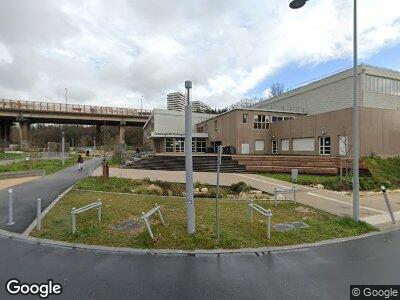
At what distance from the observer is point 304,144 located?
3428cm

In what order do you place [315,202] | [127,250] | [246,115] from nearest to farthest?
[127,250]
[315,202]
[246,115]

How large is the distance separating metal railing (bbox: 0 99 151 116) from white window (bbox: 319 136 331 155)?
53.1 metres

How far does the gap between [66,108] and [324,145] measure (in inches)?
2359

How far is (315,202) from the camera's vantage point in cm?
1327

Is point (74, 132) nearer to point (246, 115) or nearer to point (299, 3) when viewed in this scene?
point (246, 115)

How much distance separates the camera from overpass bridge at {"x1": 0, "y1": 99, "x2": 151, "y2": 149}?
66000 mm

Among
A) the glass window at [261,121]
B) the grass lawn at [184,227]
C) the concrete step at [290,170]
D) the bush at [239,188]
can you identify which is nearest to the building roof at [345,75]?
the glass window at [261,121]

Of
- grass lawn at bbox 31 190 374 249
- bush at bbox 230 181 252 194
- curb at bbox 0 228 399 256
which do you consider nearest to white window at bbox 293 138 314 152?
bush at bbox 230 181 252 194

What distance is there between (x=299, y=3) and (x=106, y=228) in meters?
8.10

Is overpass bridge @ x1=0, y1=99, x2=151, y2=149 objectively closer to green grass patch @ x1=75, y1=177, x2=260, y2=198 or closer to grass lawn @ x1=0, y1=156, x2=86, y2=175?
grass lawn @ x1=0, y1=156, x2=86, y2=175

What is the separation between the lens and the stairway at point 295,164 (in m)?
23.8

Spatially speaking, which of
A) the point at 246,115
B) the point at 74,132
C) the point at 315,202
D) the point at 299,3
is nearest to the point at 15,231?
the point at 299,3

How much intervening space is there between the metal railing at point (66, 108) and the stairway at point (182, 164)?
45607 mm

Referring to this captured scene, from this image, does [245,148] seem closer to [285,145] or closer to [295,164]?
[285,145]
